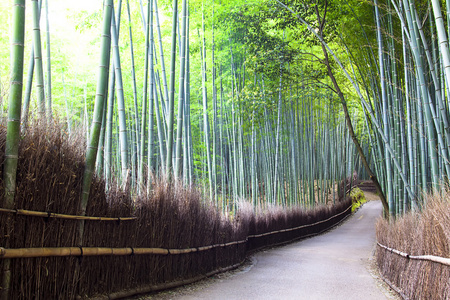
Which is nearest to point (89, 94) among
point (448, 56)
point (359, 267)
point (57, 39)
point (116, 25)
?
point (57, 39)

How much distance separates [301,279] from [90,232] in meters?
2.80

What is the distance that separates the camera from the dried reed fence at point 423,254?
272 centimetres

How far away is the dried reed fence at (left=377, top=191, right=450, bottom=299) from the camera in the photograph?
2.72 meters

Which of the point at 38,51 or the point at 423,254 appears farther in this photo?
the point at 423,254

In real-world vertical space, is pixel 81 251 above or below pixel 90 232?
below

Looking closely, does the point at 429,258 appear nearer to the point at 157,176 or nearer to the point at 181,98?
the point at 157,176

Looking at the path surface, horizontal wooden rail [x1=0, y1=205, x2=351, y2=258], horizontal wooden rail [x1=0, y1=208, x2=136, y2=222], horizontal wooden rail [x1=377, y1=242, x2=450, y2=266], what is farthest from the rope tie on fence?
horizontal wooden rail [x1=377, y1=242, x2=450, y2=266]

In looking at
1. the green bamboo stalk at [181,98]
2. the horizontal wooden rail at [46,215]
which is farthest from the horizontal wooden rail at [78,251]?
the green bamboo stalk at [181,98]

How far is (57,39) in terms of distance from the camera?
12.0 meters

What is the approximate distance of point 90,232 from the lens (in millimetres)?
2871

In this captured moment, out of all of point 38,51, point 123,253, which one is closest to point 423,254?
point 123,253

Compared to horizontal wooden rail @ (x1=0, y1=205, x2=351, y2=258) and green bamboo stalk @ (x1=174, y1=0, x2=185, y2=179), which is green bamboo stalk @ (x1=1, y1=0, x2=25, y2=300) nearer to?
horizontal wooden rail @ (x1=0, y1=205, x2=351, y2=258)

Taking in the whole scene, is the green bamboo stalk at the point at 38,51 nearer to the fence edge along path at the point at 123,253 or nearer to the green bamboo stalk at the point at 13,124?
the green bamboo stalk at the point at 13,124

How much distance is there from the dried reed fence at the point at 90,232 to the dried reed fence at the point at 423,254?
205 centimetres
